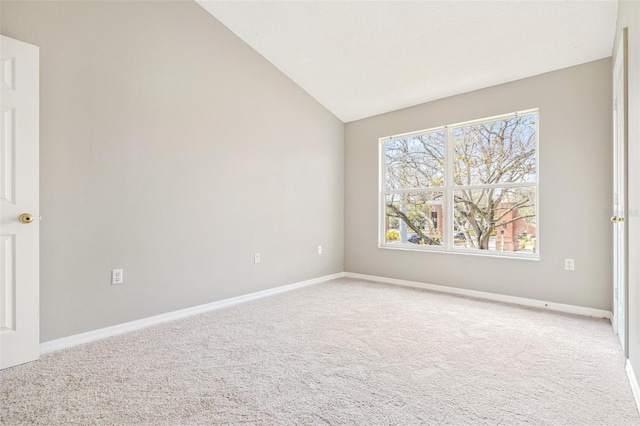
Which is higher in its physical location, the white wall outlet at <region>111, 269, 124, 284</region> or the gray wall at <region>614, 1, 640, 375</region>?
the gray wall at <region>614, 1, 640, 375</region>

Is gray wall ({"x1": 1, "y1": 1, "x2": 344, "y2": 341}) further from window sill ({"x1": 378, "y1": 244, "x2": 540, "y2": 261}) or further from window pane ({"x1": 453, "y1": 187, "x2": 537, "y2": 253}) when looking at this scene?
window pane ({"x1": 453, "y1": 187, "x2": 537, "y2": 253})

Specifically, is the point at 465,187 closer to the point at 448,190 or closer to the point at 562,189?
the point at 448,190

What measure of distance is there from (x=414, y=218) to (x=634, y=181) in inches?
106

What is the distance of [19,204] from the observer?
205cm

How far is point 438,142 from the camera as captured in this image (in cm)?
416

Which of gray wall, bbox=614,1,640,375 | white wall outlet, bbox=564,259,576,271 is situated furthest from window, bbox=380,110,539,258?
gray wall, bbox=614,1,640,375

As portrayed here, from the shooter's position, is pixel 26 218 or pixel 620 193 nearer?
pixel 26 218

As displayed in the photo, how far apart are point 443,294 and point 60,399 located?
3505mm

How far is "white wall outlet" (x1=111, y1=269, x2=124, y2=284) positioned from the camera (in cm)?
261

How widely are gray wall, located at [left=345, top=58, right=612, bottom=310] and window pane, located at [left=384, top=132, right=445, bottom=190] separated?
0.99 ft

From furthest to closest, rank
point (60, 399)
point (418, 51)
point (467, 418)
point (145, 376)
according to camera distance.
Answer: point (418, 51), point (145, 376), point (60, 399), point (467, 418)

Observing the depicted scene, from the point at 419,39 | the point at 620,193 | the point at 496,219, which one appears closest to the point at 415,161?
the point at 496,219

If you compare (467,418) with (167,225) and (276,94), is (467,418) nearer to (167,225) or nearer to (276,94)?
(167,225)

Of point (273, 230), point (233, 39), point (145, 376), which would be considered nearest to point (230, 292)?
point (273, 230)
